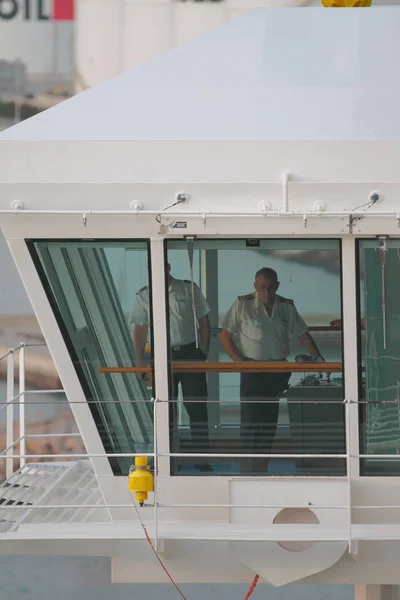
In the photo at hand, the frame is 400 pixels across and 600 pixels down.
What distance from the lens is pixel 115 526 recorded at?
8242mm

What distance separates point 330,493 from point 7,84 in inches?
906

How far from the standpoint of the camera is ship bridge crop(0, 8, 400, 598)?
812 centimetres

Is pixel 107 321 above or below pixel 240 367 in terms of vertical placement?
above

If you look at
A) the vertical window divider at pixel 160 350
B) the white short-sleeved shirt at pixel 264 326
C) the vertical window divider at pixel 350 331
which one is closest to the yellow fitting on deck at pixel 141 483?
the vertical window divider at pixel 160 350

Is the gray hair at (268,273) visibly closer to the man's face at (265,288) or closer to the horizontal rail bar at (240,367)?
the man's face at (265,288)

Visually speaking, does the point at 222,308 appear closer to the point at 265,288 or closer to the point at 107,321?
the point at 265,288

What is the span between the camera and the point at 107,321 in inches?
336

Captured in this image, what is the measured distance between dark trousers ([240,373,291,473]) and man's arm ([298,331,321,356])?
0.81ft

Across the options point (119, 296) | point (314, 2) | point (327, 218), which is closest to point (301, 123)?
point (327, 218)

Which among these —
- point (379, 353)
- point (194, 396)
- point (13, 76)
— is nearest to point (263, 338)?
point (194, 396)

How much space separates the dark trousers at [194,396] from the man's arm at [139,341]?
0.73 feet

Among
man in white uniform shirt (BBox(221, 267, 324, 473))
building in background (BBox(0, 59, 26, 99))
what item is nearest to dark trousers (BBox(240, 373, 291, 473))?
man in white uniform shirt (BBox(221, 267, 324, 473))

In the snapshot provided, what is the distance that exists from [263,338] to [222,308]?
0.37m

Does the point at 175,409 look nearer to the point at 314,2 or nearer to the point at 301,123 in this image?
the point at 301,123
